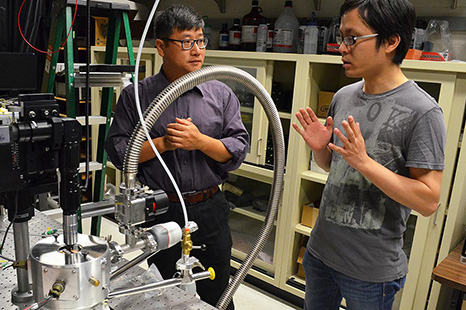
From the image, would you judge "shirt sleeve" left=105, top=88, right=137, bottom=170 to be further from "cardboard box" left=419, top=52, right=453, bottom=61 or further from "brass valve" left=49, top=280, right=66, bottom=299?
"cardboard box" left=419, top=52, right=453, bottom=61

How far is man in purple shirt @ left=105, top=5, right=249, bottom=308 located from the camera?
59.4 inches

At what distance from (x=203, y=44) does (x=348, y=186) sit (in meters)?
0.79

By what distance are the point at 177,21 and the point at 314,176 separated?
1.22 meters

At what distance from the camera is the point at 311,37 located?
2.22 meters

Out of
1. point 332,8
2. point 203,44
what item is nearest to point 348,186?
point 203,44

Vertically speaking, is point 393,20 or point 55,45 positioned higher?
point 393,20

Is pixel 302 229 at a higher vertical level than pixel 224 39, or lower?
lower

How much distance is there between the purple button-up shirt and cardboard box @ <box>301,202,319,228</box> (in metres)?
0.88

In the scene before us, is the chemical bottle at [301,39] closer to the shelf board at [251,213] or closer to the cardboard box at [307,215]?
the cardboard box at [307,215]

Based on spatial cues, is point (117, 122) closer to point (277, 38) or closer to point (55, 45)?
point (55, 45)

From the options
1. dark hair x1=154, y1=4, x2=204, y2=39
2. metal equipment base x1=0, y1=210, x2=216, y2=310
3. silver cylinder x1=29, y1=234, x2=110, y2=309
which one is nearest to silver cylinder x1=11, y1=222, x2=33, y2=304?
metal equipment base x1=0, y1=210, x2=216, y2=310

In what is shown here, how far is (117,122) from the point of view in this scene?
5.11 feet

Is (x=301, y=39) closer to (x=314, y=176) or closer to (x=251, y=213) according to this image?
(x=314, y=176)

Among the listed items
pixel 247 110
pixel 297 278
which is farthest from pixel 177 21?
pixel 297 278
